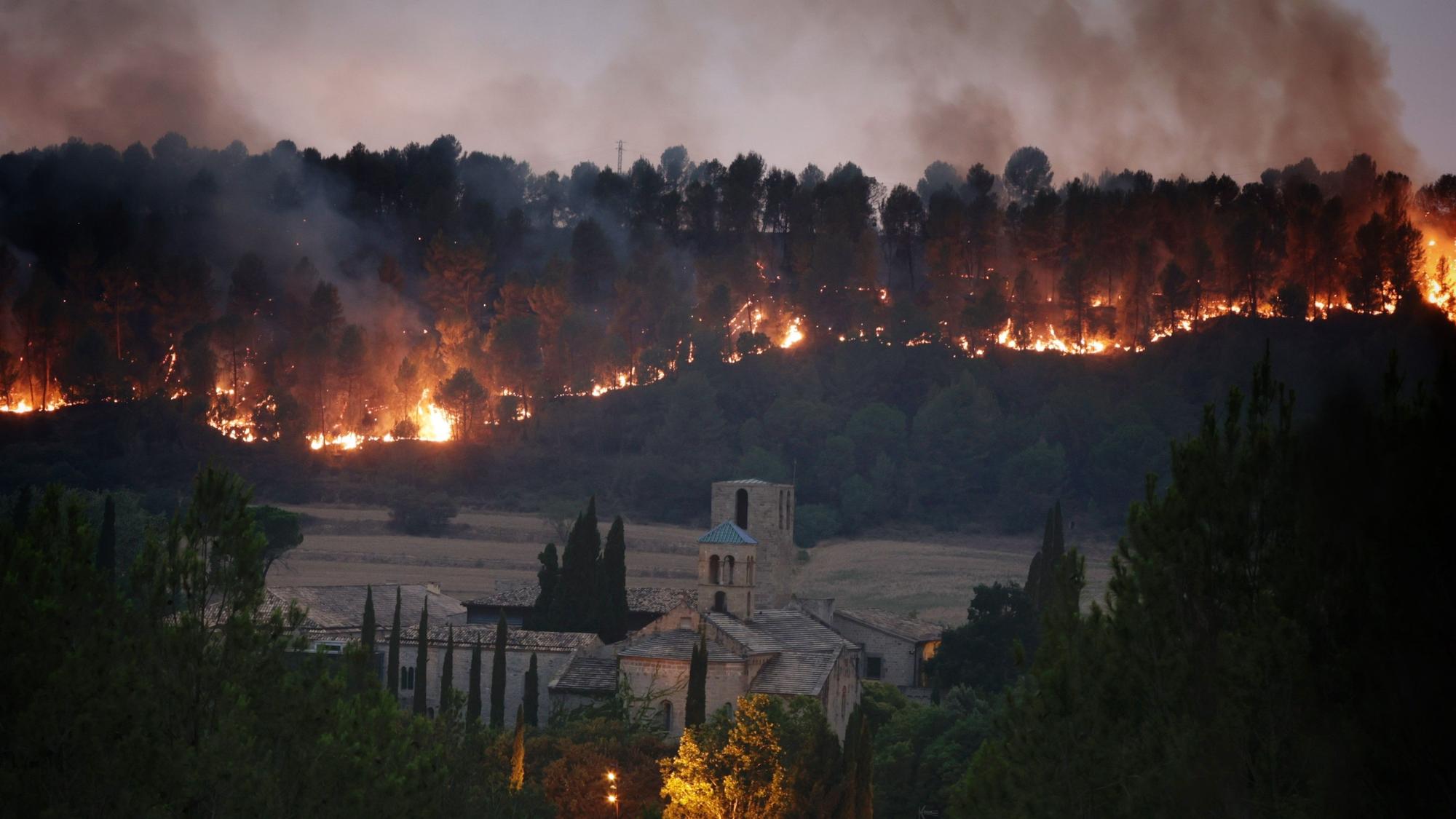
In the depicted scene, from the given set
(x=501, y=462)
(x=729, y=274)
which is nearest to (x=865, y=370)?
(x=729, y=274)

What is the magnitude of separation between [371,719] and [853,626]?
1296 inches

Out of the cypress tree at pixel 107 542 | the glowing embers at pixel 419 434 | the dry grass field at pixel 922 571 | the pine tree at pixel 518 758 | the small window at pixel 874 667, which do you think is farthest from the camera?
the glowing embers at pixel 419 434

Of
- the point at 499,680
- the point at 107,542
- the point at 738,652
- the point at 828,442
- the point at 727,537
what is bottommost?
the point at 499,680

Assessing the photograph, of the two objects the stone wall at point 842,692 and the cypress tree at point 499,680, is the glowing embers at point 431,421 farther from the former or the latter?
the stone wall at point 842,692

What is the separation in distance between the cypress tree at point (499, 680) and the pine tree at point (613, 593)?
5.94 m

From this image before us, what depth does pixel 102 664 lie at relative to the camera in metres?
16.3

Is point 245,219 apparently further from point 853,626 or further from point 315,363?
point 853,626

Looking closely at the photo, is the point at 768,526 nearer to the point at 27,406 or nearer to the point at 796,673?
the point at 796,673

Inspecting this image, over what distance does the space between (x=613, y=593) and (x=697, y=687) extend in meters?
12.4

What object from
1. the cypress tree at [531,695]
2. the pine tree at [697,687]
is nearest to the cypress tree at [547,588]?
the cypress tree at [531,695]

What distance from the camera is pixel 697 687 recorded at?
36.9 m

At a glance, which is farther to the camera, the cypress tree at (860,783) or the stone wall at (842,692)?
the stone wall at (842,692)

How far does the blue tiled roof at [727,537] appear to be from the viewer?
44.3 meters

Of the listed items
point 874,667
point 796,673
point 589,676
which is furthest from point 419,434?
point 796,673
